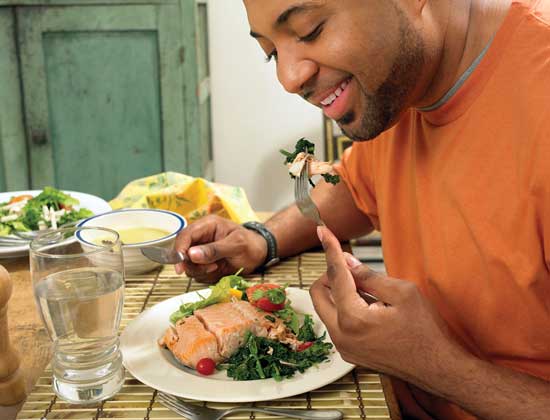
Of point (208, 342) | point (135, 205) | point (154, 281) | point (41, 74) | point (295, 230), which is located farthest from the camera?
point (41, 74)

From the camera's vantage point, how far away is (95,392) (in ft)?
4.02

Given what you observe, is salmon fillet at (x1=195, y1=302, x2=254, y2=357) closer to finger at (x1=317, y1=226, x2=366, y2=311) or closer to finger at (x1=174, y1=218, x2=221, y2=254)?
finger at (x1=317, y1=226, x2=366, y2=311)

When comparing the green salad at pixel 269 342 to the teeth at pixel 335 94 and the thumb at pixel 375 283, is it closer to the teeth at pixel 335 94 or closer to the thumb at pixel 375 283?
the thumb at pixel 375 283

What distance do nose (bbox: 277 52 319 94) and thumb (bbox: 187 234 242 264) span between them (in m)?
0.51

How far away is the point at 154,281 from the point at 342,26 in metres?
0.78

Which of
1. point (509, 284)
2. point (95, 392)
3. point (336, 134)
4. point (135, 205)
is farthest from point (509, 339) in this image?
point (336, 134)

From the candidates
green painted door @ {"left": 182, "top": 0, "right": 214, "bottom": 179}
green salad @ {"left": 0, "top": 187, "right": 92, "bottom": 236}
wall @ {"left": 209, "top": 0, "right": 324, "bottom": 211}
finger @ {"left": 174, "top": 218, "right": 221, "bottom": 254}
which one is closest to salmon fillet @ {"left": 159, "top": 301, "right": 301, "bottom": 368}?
finger @ {"left": 174, "top": 218, "right": 221, "bottom": 254}

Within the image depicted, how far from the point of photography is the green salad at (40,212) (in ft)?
6.20

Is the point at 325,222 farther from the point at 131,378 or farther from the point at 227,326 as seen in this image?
the point at 131,378

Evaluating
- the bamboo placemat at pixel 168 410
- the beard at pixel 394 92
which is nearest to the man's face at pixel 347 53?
the beard at pixel 394 92

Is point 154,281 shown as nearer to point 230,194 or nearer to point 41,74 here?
point 230,194

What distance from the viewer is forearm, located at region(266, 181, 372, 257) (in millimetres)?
1862

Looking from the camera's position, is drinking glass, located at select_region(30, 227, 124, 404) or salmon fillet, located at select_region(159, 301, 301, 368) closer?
drinking glass, located at select_region(30, 227, 124, 404)

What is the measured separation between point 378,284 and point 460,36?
51 cm
